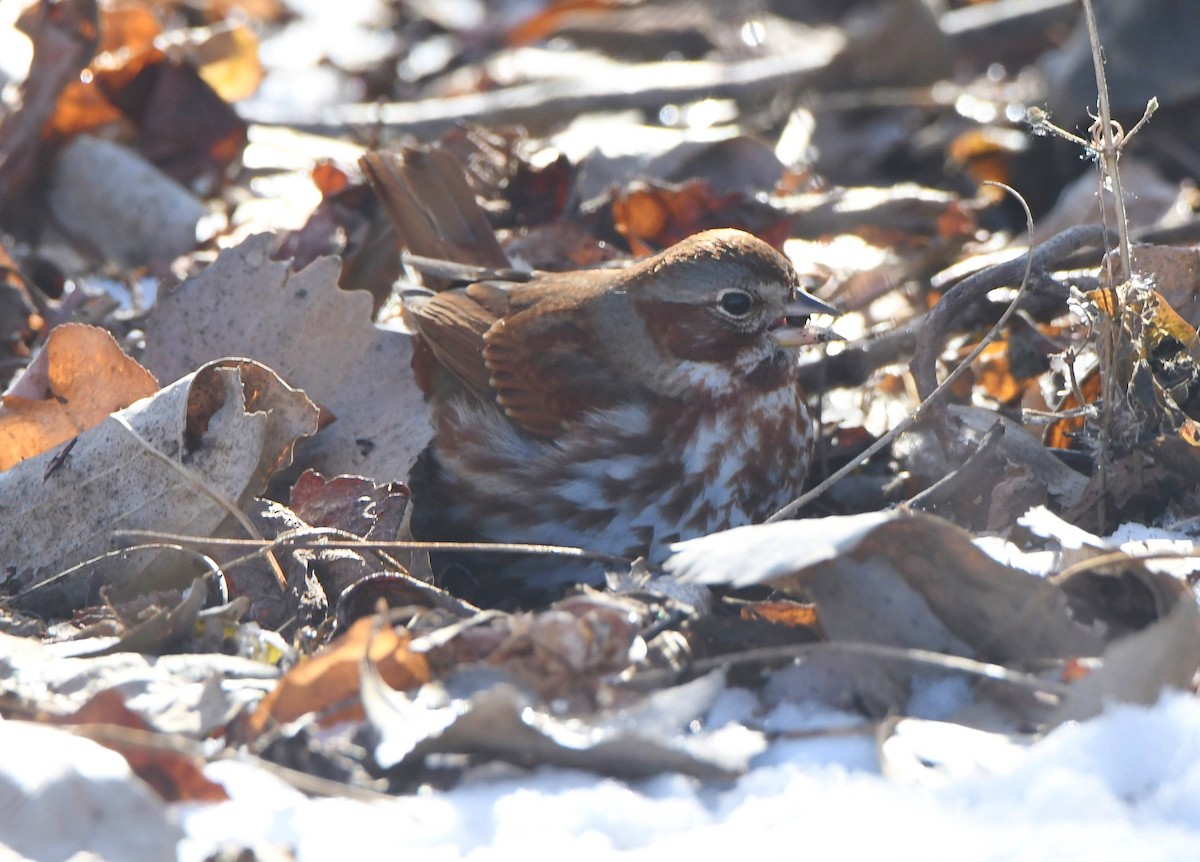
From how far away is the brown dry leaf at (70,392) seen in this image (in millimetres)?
3264

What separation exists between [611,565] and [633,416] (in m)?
0.47

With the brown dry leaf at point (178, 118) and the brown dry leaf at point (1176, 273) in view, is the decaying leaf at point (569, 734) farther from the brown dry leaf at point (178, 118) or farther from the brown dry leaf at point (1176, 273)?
the brown dry leaf at point (178, 118)

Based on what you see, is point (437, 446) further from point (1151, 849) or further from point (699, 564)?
point (1151, 849)

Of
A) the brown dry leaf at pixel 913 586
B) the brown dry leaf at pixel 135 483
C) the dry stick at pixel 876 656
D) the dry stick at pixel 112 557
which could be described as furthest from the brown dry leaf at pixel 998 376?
the dry stick at pixel 112 557

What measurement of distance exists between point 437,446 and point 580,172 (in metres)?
Result: 1.21

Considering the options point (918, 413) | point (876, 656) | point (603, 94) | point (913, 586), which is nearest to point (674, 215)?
point (603, 94)

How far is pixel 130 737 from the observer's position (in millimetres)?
2084

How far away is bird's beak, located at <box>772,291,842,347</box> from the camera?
3611 mm

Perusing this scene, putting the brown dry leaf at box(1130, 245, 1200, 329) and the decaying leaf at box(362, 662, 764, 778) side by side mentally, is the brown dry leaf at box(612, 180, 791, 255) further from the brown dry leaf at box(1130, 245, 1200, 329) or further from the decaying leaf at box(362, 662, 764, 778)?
the decaying leaf at box(362, 662, 764, 778)

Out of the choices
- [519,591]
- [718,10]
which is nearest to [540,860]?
[519,591]

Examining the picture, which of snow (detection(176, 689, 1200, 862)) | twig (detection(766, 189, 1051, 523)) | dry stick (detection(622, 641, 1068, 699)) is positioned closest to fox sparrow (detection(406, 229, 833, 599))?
twig (detection(766, 189, 1051, 523))

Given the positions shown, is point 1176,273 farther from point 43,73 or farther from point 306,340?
point 43,73

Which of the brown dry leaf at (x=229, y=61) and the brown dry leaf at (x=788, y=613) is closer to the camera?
the brown dry leaf at (x=788, y=613)

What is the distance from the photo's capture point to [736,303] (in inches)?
143
